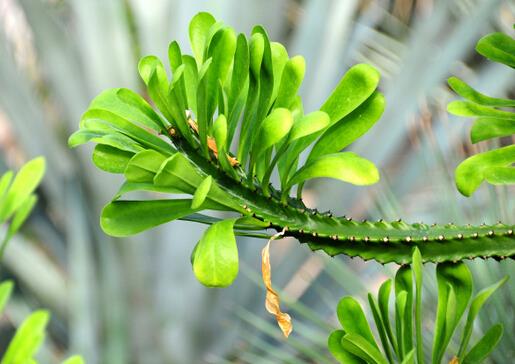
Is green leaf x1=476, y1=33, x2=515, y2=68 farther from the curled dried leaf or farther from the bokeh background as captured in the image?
the bokeh background

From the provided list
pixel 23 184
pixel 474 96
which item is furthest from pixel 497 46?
pixel 23 184

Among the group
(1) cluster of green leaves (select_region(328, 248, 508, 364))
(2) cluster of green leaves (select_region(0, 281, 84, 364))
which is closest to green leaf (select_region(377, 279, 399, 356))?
(1) cluster of green leaves (select_region(328, 248, 508, 364))

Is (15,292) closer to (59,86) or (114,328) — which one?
(114,328)

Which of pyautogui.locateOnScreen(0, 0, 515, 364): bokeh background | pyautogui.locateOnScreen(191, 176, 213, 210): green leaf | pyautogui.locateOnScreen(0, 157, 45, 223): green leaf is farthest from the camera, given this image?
pyautogui.locateOnScreen(0, 0, 515, 364): bokeh background

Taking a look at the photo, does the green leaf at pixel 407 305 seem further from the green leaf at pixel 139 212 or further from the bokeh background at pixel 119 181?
the bokeh background at pixel 119 181

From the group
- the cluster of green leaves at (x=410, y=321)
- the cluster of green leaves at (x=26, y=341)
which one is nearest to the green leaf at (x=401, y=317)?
the cluster of green leaves at (x=410, y=321)

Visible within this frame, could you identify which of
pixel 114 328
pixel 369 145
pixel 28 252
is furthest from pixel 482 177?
pixel 28 252

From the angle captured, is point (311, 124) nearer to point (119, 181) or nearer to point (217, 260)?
point (217, 260)
